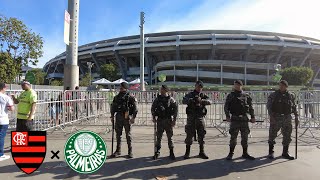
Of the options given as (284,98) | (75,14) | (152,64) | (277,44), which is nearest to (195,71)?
(152,64)

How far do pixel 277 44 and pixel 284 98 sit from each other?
7257 centimetres

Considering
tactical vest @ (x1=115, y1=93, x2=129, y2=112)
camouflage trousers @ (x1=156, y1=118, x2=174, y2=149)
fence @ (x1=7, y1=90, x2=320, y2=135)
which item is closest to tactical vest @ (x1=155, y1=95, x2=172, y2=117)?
camouflage trousers @ (x1=156, y1=118, x2=174, y2=149)

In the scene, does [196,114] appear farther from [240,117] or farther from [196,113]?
[240,117]

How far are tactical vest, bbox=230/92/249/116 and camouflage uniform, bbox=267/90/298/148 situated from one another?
27.5 inches

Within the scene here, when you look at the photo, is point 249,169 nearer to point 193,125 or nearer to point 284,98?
point 193,125

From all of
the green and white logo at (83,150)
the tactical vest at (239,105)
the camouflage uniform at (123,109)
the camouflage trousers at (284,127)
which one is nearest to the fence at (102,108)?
the camouflage trousers at (284,127)

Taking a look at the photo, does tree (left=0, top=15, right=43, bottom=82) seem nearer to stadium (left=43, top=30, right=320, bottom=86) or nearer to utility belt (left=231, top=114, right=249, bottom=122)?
utility belt (left=231, top=114, right=249, bottom=122)

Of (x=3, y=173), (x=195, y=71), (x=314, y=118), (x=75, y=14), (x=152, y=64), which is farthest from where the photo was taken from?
(x=152, y=64)

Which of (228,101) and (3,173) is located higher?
(228,101)

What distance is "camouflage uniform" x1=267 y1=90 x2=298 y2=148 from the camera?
6852 millimetres

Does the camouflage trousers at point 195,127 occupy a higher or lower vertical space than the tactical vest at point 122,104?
lower

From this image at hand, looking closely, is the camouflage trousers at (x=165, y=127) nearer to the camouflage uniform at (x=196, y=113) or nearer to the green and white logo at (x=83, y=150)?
the camouflage uniform at (x=196, y=113)

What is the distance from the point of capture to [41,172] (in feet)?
18.2

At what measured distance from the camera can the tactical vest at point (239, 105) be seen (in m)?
6.72
